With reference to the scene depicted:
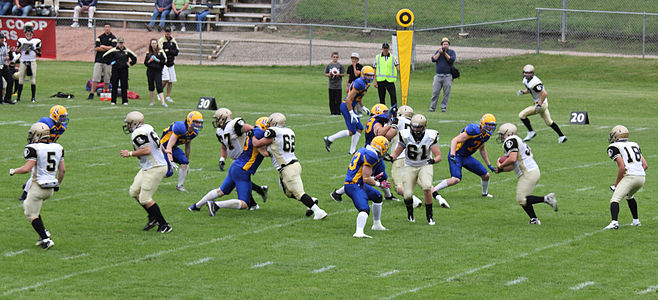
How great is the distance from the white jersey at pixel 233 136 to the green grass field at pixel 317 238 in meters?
1.03

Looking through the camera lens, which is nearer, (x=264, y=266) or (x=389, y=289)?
(x=389, y=289)

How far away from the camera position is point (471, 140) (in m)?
16.6

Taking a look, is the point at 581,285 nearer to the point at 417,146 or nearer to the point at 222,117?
the point at 417,146

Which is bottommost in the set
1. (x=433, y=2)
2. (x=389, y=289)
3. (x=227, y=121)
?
(x=389, y=289)

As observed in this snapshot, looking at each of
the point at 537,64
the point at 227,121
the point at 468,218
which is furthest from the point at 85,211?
the point at 537,64

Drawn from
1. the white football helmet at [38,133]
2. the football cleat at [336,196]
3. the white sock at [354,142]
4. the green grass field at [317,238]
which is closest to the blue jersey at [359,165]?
the green grass field at [317,238]

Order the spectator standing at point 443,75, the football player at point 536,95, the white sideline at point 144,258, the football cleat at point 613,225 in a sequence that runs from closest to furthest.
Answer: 1. the white sideline at point 144,258
2. the football cleat at point 613,225
3. the football player at point 536,95
4. the spectator standing at point 443,75

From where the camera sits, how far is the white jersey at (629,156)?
46.3 ft

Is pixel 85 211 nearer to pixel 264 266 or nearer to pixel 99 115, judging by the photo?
pixel 264 266

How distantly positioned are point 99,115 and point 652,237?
1582 centimetres

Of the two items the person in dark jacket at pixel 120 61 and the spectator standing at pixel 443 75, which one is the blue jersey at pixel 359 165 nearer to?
the person in dark jacket at pixel 120 61

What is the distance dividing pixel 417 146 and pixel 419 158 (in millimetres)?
216

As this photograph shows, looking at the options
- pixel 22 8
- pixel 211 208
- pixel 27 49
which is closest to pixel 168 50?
pixel 27 49

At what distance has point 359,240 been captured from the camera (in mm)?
13555
